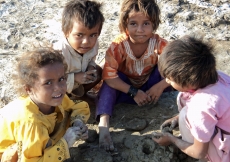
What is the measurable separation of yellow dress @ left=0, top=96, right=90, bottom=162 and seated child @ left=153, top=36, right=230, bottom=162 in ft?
2.82

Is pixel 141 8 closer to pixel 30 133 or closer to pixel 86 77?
pixel 86 77

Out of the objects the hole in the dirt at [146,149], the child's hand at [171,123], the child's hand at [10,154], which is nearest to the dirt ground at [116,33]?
the hole in the dirt at [146,149]

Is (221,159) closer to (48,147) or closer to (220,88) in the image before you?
(220,88)

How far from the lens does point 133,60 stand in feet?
10.2

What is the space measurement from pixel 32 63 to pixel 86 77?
696 mm

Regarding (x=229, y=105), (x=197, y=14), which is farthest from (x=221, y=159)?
(x=197, y=14)

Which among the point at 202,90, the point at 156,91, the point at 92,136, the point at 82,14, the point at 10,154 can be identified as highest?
the point at 82,14

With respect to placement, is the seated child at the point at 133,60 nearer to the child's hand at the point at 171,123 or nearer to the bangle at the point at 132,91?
the bangle at the point at 132,91

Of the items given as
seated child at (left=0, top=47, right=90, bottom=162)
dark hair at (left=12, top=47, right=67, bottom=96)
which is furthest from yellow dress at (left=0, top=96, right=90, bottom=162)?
dark hair at (left=12, top=47, right=67, bottom=96)

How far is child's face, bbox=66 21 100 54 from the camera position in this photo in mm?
2836

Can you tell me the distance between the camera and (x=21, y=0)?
480 centimetres

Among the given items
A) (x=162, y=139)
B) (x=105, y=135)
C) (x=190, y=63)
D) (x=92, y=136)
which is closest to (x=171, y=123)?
(x=162, y=139)

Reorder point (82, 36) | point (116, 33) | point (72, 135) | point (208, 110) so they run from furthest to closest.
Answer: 1. point (116, 33)
2. point (82, 36)
3. point (72, 135)
4. point (208, 110)

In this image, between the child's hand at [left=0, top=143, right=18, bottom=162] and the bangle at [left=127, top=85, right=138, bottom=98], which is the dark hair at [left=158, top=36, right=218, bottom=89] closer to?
the bangle at [left=127, top=85, right=138, bottom=98]
